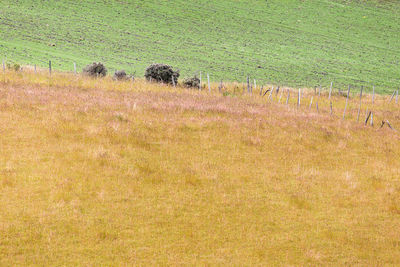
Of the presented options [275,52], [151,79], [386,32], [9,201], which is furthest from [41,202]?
[386,32]

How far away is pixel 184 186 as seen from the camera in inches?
642

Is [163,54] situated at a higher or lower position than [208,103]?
lower

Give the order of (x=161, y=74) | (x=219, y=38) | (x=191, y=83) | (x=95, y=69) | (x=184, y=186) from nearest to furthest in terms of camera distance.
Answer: (x=184, y=186)
(x=191, y=83)
(x=161, y=74)
(x=95, y=69)
(x=219, y=38)

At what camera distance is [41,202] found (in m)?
14.2

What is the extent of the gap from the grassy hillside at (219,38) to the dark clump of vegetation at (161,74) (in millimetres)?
14983

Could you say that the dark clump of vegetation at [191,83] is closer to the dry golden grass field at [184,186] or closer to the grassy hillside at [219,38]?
the dry golden grass field at [184,186]

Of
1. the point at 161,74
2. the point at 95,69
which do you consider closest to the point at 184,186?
the point at 161,74

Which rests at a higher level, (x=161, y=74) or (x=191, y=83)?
(x=161, y=74)

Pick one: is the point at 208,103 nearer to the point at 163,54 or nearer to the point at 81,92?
the point at 81,92

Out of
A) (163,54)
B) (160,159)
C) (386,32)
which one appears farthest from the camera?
(386,32)

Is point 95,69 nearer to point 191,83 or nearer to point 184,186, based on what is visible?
point 191,83

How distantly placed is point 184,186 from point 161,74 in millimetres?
23472

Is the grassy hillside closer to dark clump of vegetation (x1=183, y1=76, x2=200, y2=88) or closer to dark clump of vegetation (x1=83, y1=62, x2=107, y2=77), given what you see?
dark clump of vegetation (x1=83, y1=62, x2=107, y2=77)

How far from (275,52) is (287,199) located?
5960 cm
